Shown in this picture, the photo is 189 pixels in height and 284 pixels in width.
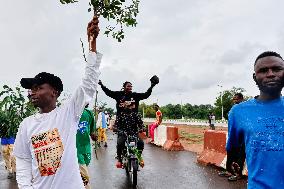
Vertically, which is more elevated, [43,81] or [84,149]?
[43,81]

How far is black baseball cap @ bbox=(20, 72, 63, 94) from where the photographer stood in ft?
13.0

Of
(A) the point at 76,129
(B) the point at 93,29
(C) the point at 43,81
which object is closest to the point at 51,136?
(A) the point at 76,129

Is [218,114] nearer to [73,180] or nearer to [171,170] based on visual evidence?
[171,170]

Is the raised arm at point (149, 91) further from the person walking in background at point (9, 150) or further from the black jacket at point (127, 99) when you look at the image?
the person walking in background at point (9, 150)

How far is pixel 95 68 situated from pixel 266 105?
1.36 metres

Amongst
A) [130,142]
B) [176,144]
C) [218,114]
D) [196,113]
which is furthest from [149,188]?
[196,113]

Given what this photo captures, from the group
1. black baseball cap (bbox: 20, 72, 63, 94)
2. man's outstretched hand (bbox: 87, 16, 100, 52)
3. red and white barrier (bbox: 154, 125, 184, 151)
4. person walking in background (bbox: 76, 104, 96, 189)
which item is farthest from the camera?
red and white barrier (bbox: 154, 125, 184, 151)

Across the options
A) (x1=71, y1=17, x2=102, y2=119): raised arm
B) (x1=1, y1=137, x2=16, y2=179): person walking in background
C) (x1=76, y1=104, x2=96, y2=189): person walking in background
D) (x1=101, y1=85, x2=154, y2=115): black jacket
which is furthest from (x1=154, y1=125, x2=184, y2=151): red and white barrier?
(x1=71, y1=17, x2=102, y2=119): raised arm

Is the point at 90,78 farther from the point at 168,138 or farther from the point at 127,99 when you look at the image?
the point at 168,138

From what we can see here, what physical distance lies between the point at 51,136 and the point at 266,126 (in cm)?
166

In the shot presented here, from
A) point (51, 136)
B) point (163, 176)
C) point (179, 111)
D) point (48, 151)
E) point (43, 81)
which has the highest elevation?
point (179, 111)

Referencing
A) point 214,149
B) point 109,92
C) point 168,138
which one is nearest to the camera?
point 109,92

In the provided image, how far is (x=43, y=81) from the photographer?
157 inches

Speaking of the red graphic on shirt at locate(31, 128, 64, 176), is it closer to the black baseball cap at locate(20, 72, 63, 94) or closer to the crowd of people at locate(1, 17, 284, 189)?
the crowd of people at locate(1, 17, 284, 189)
